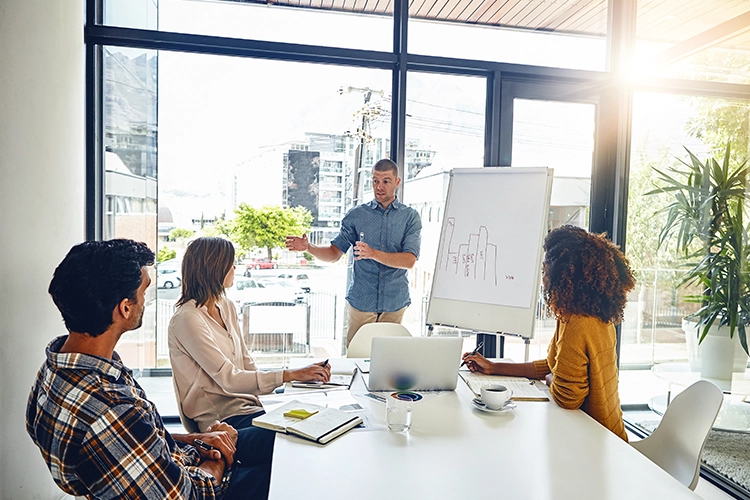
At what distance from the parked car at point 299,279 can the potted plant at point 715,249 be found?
7.48ft

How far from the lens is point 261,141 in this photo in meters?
3.44

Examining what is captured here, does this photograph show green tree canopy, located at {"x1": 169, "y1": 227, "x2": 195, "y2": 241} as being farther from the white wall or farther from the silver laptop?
the silver laptop

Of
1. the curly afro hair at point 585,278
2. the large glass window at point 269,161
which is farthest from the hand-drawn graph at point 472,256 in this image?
the large glass window at point 269,161

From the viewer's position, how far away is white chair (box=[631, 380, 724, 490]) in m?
1.77

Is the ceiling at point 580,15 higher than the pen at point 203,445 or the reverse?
higher

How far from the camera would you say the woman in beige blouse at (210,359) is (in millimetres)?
2020

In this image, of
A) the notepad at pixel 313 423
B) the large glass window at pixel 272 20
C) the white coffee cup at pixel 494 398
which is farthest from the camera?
the large glass window at pixel 272 20

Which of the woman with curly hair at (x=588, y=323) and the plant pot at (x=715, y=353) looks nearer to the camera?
the woman with curly hair at (x=588, y=323)

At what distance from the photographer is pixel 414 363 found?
2.02m

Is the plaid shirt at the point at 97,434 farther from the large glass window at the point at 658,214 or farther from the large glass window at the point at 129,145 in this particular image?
the large glass window at the point at 658,214

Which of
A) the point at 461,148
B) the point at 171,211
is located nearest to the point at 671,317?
the point at 461,148

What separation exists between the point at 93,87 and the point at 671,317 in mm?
3703

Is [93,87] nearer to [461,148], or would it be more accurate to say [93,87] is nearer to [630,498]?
[461,148]

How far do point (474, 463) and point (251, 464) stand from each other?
73cm
